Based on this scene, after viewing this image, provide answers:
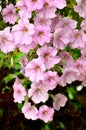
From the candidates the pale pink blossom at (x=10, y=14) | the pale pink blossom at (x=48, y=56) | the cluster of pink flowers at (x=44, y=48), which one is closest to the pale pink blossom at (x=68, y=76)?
the cluster of pink flowers at (x=44, y=48)

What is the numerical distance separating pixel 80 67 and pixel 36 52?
292mm

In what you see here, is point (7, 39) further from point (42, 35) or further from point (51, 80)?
point (51, 80)

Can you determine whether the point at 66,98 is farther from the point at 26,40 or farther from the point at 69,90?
the point at 26,40

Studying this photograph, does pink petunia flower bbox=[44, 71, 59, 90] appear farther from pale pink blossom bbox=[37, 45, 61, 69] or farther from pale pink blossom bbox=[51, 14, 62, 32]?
pale pink blossom bbox=[51, 14, 62, 32]

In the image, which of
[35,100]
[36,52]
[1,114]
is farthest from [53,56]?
[1,114]

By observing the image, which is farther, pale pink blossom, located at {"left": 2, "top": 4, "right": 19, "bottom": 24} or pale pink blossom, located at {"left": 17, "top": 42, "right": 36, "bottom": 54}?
pale pink blossom, located at {"left": 2, "top": 4, "right": 19, "bottom": 24}

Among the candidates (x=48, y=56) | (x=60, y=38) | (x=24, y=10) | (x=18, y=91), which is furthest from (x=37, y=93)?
(x=24, y=10)

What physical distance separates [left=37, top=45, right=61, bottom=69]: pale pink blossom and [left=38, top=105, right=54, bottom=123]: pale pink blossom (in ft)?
0.93

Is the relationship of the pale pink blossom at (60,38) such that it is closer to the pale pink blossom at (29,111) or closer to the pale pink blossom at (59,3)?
the pale pink blossom at (59,3)

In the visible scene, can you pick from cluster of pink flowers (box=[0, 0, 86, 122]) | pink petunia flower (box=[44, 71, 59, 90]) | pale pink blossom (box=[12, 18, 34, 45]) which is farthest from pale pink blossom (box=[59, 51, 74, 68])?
pale pink blossom (box=[12, 18, 34, 45])

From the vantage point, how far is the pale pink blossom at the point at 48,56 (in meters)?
2.44

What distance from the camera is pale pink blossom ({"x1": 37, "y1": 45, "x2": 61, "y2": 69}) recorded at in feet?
8.00

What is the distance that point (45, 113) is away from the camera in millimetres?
2561

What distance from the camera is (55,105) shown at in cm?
260
